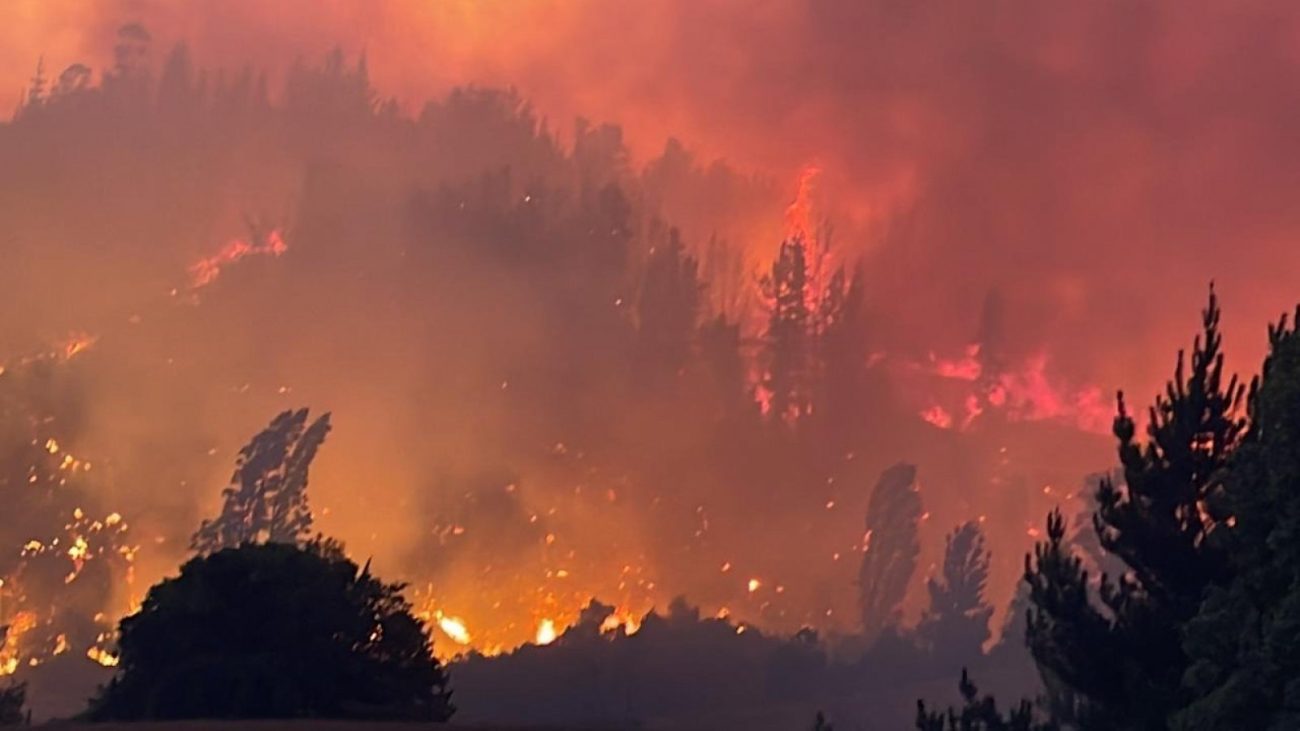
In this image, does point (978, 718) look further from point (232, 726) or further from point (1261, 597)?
point (232, 726)

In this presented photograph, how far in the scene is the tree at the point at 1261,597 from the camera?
29391 mm

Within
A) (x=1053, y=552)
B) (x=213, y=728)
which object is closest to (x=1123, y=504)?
(x=1053, y=552)

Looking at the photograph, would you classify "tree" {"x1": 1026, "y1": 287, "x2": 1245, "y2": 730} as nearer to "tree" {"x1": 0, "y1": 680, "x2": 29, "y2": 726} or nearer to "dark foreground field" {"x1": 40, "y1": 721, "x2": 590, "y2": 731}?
"dark foreground field" {"x1": 40, "y1": 721, "x2": 590, "y2": 731}

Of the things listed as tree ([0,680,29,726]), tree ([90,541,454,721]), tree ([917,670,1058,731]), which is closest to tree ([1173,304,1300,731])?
tree ([917,670,1058,731])

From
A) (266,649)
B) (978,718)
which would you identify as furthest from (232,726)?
(978,718)

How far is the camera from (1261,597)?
32.1m

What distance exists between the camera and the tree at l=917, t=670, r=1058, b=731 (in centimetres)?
4288

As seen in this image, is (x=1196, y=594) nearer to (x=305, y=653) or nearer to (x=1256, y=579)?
(x=1256, y=579)

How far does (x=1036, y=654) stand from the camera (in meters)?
40.8

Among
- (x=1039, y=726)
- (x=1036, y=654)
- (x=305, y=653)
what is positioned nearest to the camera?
(x=1036, y=654)

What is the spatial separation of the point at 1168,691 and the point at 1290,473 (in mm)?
9365

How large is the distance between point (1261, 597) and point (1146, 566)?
878cm

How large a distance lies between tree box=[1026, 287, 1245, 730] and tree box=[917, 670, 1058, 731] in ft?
5.66

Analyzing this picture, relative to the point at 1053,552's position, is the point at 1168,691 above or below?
below
